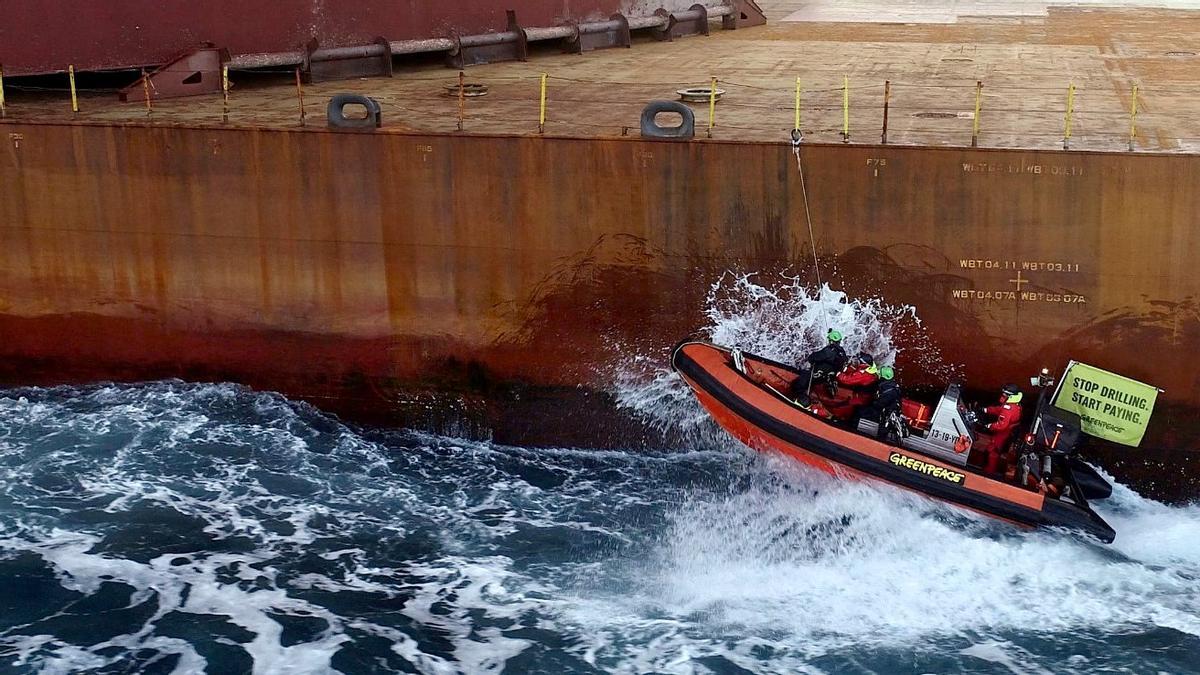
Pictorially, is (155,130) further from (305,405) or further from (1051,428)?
(1051,428)

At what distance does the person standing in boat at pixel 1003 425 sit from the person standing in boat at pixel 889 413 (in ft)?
3.05

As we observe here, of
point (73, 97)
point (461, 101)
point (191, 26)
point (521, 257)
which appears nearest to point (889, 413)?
point (521, 257)

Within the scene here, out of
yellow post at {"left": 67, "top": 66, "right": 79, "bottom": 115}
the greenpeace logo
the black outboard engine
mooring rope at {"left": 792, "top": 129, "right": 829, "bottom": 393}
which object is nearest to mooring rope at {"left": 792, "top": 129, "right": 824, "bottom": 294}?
mooring rope at {"left": 792, "top": 129, "right": 829, "bottom": 393}

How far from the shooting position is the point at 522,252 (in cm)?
1401

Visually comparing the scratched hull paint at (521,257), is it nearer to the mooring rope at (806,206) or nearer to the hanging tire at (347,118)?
the mooring rope at (806,206)

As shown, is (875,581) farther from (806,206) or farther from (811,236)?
(806,206)

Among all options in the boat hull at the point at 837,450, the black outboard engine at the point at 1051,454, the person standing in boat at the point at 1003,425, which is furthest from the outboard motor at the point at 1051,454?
the boat hull at the point at 837,450

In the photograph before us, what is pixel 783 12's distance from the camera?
91.1 feet

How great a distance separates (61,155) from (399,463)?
5.34 metres

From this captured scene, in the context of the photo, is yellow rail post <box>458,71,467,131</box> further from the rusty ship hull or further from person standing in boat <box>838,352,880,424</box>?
person standing in boat <box>838,352,880,424</box>

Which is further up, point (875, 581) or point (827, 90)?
point (827, 90)

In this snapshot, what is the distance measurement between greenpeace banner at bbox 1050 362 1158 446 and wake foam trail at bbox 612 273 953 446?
1265 mm

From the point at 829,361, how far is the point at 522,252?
3.63 metres

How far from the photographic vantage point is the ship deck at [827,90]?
1475 cm
